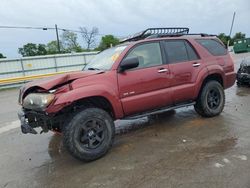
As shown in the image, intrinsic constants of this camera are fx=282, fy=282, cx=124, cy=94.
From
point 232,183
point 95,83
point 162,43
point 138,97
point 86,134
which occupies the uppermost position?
point 162,43

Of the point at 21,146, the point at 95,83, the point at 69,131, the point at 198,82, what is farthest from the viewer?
the point at 198,82

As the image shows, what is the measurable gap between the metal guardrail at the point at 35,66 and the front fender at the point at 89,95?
13688 mm

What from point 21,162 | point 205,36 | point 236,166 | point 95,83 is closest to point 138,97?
point 95,83

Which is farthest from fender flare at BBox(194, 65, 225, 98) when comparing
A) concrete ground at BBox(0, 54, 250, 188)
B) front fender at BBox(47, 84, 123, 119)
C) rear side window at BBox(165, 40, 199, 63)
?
front fender at BBox(47, 84, 123, 119)

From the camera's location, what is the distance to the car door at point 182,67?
535 cm

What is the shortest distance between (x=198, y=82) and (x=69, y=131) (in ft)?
9.54

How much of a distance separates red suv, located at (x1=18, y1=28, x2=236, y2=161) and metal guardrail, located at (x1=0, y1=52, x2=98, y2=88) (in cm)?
1282

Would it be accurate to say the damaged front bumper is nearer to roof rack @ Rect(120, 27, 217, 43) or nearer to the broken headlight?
the broken headlight

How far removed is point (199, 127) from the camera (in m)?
5.47

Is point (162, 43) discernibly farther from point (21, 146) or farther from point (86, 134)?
point (21, 146)

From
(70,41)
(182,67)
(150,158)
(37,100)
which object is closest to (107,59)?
(182,67)

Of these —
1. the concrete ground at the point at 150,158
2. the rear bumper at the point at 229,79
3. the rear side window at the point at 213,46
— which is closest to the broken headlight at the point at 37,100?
the concrete ground at the point at 150,158

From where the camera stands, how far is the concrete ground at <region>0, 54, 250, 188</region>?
3529 mm

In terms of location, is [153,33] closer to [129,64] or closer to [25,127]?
[129,64]
